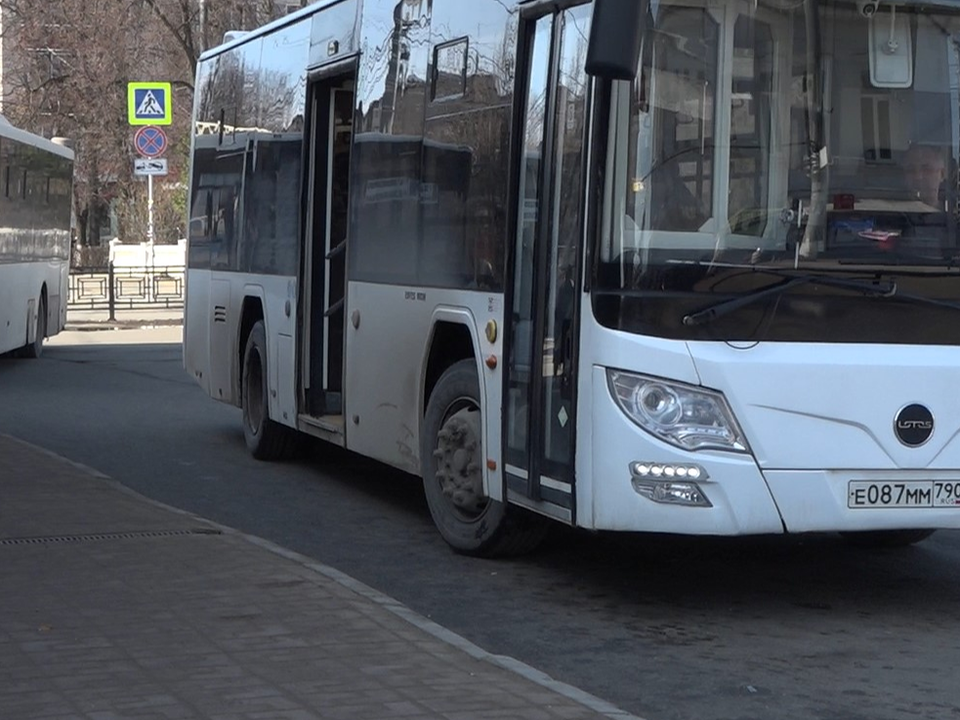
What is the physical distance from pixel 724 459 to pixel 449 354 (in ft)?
8.07

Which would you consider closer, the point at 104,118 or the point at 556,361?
the point at 556,361

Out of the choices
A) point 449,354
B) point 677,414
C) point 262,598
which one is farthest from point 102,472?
point 677,414

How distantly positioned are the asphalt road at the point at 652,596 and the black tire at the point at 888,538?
0.27 ft

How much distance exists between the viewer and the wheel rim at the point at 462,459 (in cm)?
890

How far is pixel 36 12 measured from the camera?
4691 centimetres

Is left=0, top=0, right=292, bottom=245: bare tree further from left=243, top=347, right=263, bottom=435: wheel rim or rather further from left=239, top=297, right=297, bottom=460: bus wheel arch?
left=243, top=347, right=263, bottom=435: wheel rim

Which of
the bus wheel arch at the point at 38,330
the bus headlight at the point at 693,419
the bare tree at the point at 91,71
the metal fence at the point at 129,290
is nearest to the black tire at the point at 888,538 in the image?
the bus headlight at the point at 693,419

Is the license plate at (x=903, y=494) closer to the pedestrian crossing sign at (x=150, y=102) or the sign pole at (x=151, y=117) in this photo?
the sign pole at (x=151, y=117)

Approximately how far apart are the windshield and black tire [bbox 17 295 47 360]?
1818 centimetres

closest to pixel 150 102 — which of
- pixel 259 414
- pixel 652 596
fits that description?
pixel 259 414

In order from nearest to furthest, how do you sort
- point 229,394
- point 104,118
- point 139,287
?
point 229,394, point 139,287, point 104,118

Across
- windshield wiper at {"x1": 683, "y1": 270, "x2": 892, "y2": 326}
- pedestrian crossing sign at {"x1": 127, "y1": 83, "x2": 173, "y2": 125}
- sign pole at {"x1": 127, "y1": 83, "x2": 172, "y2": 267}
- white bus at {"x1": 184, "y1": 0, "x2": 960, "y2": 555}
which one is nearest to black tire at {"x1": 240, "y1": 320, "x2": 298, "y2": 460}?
white bus at {"x1": 184, "y1": 0, "x2": 960, "y2": 555}

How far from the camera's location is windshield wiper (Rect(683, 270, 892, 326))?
7352 mm

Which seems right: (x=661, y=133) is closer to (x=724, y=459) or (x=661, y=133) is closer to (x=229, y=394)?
(x=724, y=459)
